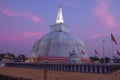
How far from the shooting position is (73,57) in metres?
69.7

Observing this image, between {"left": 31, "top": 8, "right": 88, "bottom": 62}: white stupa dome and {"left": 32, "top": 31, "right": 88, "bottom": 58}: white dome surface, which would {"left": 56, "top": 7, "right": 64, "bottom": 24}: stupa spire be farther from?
{"left": 32, "top": 31, "right": 88, "bottom": 58}: white dome surface

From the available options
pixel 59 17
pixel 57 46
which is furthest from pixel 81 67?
pixel 59 17

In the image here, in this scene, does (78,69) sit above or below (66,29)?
below

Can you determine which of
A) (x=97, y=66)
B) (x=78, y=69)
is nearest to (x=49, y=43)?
(x=78, y=69)

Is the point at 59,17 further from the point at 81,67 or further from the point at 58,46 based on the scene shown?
the point at 81,67

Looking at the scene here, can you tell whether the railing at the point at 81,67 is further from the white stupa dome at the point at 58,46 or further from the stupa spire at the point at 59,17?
the stupa spire at the point at 59,17

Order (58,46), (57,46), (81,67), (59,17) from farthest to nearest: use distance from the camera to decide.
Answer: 1. (59,17)
2. (57,46)
3. (58,46)
4. (81,67)

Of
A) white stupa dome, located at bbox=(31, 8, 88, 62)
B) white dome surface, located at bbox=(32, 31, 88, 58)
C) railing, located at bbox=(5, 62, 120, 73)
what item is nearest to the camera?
railing, located at bbox=(5, 62, 120, 73)

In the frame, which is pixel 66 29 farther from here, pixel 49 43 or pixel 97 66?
pixel 97 66

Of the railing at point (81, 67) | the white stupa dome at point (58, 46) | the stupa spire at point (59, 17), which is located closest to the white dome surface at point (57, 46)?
the white stupa dome at point (58, 46)

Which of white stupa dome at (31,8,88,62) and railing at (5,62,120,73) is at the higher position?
white stupa dome at (31,8,88,62)

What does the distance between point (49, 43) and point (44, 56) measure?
6723mm

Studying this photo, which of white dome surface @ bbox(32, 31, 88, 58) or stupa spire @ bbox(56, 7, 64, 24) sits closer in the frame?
white dome surface @ bbox(32, 31, 88, 58)

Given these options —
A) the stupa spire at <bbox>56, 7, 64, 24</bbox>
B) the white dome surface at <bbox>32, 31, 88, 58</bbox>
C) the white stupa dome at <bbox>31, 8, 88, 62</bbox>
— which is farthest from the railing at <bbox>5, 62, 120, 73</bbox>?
the stupa spire at <bbox>56, 7, 64, 24</bbox>
